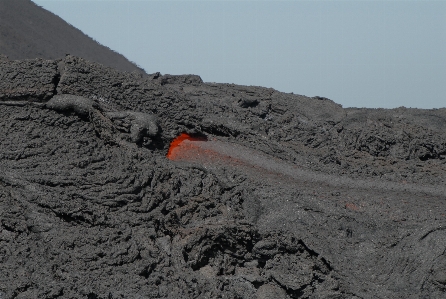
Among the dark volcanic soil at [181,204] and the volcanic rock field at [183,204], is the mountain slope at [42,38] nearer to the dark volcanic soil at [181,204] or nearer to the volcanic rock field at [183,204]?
the volcanic rock field at [183,204]

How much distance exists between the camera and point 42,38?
108 feet

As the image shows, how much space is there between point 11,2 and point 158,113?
82.7 ft

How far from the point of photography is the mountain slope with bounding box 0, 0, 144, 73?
98.2 feet

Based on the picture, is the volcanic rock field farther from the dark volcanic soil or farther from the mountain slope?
the mountain slope

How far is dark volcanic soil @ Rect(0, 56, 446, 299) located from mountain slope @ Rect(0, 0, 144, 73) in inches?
721

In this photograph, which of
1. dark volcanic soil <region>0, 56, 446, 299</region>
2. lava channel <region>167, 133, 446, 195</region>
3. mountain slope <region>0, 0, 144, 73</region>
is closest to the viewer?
dark volcanic soil <region>0, 56, 446, 299</region>

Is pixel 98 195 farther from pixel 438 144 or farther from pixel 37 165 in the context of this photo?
pixel 438 144

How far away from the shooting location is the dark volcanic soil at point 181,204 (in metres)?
8.67

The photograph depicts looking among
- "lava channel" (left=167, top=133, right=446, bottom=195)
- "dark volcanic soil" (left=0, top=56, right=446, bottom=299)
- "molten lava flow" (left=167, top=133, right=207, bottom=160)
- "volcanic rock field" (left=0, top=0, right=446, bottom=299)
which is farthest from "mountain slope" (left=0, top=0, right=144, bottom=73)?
"lava channel" (left=167, top=133, right=446, bottom=195)

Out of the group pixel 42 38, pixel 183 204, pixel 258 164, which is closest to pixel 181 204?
pixel 183 204

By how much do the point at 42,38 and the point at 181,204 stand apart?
2561 cm

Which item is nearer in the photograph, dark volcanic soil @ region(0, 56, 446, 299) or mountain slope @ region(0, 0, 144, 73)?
dark volcanic soil @ region(0, 56, 446, 299)

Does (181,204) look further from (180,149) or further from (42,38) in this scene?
(42,38)

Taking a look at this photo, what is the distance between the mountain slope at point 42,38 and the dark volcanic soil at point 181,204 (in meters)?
18.3
